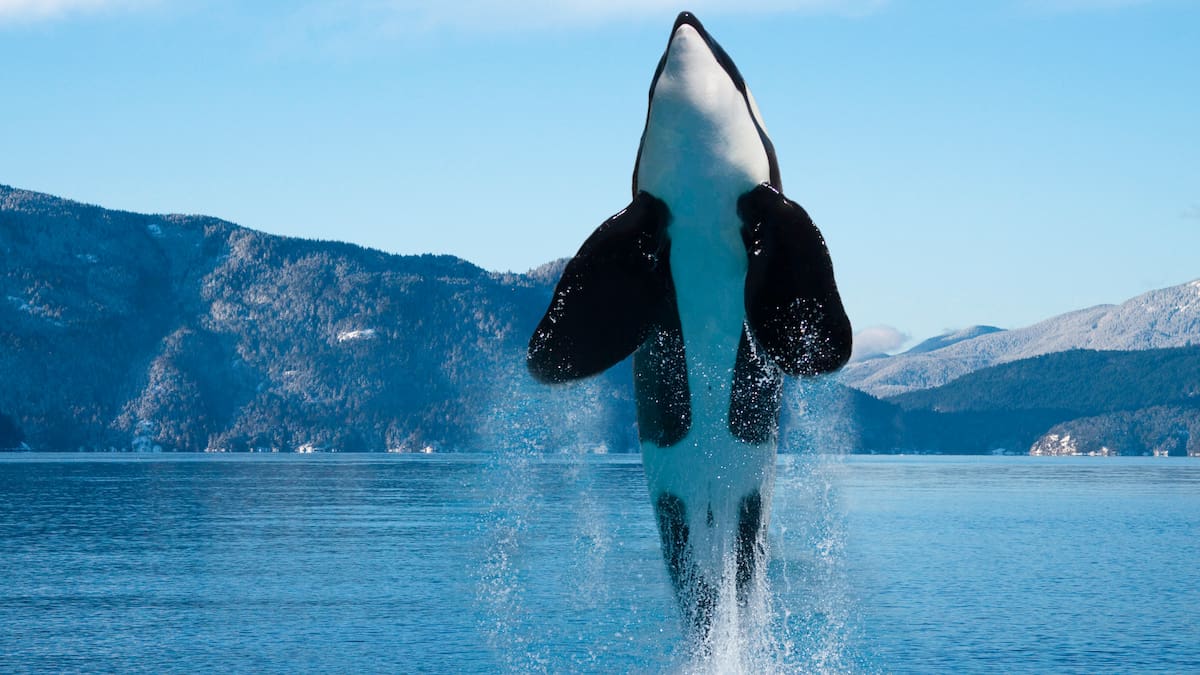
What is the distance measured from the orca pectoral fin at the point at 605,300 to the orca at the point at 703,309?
0.01 m

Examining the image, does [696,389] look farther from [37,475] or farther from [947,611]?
[37,475]

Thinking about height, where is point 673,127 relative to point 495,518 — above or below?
above

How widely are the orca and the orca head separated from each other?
0.01 meters

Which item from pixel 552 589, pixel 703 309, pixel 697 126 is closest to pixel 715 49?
pixel 697 126

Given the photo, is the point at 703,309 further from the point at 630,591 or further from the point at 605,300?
the point at 630,591

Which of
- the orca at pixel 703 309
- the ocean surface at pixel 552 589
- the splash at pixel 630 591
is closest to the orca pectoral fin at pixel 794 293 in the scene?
the orca at pixel 703 309

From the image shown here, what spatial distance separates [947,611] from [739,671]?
36301 mm

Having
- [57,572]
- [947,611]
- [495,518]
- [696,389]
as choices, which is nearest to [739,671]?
[696,389]

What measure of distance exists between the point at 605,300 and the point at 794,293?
71.7 inches

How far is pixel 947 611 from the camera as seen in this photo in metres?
48.9

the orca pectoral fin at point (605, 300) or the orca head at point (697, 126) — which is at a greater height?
the orca head at point (697, 126)

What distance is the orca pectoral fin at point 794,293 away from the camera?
40.5 ft

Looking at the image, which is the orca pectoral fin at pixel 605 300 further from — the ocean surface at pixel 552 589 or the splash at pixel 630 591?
the ocean surface at pixel 552 589

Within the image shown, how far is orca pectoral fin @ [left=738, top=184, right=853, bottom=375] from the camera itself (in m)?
12.4
